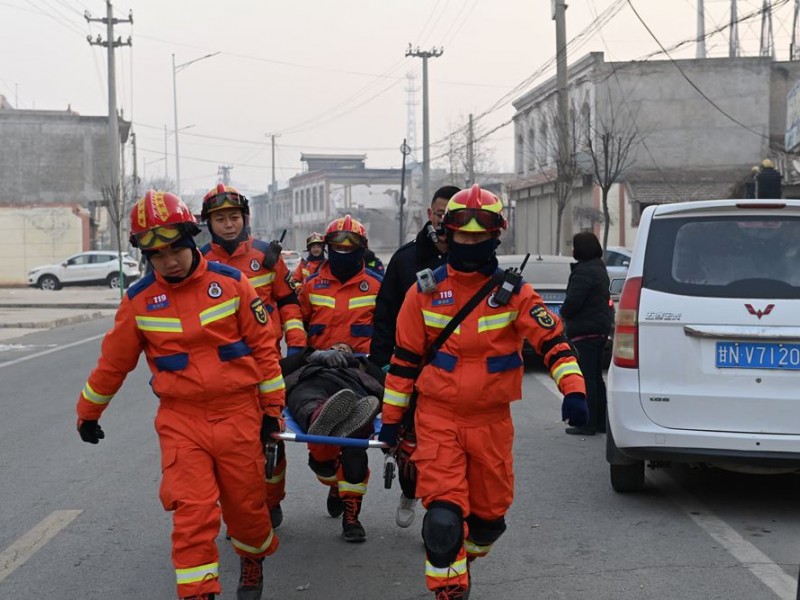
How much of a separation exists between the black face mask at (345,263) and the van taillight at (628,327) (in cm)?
159

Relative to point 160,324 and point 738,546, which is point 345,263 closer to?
point 160,324

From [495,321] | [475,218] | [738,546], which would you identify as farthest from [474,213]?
[738,546]

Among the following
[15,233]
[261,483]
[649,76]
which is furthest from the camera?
[15,233]

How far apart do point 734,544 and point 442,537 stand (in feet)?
7.81

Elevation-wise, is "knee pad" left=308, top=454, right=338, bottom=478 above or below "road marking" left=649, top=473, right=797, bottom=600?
above

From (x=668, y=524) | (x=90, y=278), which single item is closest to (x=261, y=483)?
(x=668, y=524)

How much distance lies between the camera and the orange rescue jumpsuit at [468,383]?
15.3ft

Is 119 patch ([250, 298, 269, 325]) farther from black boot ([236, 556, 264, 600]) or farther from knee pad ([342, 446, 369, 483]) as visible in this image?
knee pad ([342, 446, 369, 483])

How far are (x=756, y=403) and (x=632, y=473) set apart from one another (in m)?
1.20

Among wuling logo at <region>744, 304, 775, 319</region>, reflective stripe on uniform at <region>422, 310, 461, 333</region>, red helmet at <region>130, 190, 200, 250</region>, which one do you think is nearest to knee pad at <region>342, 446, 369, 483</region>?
reflective stripe on uniform at <region>422, 310, 461, 333</region>

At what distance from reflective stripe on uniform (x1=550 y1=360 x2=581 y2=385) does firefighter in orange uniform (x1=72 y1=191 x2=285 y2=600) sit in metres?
1.22

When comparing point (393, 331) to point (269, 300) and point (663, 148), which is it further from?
point (663, 148)

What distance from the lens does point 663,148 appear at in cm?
3834

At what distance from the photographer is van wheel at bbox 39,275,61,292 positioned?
143 ft
